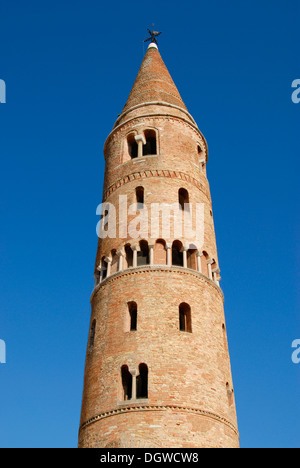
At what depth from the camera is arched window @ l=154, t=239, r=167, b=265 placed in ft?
57.1

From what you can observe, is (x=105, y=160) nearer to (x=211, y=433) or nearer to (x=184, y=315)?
(x=184, y=315)

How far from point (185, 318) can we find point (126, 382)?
271cm

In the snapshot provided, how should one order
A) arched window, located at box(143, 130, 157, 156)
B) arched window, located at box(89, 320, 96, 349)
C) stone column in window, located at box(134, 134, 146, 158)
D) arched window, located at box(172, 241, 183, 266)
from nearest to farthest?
arched window, located at box(89, 320, 96, 349) < arched window, located at box(172, 241, 183, 266) < stone column in window, located at box(134, 134, 146, 158) < arched window, located at box(143, 130, 157, 156)

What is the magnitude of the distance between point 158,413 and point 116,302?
3.99 m

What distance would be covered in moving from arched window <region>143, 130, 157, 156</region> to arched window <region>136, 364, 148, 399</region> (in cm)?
908

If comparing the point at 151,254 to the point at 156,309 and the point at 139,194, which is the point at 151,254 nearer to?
the point at 156,309

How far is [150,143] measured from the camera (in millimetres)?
21547

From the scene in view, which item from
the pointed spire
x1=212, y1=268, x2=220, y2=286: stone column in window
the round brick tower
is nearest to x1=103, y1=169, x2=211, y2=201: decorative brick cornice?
the round brick tower

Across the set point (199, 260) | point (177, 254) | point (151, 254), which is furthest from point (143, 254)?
point (199, 260)

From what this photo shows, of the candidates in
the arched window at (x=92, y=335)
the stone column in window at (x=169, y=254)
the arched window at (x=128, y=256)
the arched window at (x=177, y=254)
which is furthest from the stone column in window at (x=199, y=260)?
the arched window at (x=92, y=335)

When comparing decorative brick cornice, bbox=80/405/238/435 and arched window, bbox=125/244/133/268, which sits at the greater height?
arched window, bbox=125/244/133/268

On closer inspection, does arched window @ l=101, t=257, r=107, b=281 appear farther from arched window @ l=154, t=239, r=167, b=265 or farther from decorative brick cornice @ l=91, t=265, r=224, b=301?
arched window @ l=154, t=239, r=167, b=265

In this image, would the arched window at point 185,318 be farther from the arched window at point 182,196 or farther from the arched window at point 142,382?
the arched window at point 182,196
